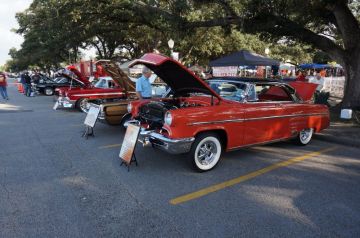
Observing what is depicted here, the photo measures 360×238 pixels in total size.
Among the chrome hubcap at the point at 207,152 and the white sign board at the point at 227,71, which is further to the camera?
the white sign board at the point at 227,71

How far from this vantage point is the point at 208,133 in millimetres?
4812

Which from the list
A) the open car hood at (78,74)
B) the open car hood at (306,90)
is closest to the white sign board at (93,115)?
the open car hood at (306,90)

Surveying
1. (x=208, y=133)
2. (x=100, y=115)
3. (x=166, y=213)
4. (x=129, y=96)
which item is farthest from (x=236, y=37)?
(x=166, y=213)

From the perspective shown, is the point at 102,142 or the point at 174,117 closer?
the point at 174,117

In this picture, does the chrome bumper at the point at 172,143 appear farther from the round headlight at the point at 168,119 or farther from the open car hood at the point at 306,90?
the open car hood at the point at 306,90

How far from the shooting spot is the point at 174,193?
4047 millimetres

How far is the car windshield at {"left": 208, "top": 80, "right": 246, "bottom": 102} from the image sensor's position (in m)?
5.37

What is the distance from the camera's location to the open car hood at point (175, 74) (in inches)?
181

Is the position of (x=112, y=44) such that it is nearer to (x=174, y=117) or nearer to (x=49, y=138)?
(x=49, y=138)

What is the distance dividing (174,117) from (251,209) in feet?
5.52

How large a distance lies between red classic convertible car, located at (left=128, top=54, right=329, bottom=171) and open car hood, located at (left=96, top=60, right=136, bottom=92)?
343 cm

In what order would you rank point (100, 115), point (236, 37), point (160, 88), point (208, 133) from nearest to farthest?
point (208, 133) → point (100, 115) → point (160, 88) → point (236, 37)

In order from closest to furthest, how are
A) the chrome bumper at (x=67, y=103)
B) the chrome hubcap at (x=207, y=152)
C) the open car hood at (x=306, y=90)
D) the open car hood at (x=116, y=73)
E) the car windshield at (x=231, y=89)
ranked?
1. the chrome hubcap at (x=207, y=152)
2. the car windshield at (x=231, y=89)
3. the open car hood at (x=306, y=90)
4. the open car hood at (x=116, y=73)
5. the chrome bumper at (x=67, y=103)

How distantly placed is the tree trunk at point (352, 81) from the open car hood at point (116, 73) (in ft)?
23.7
